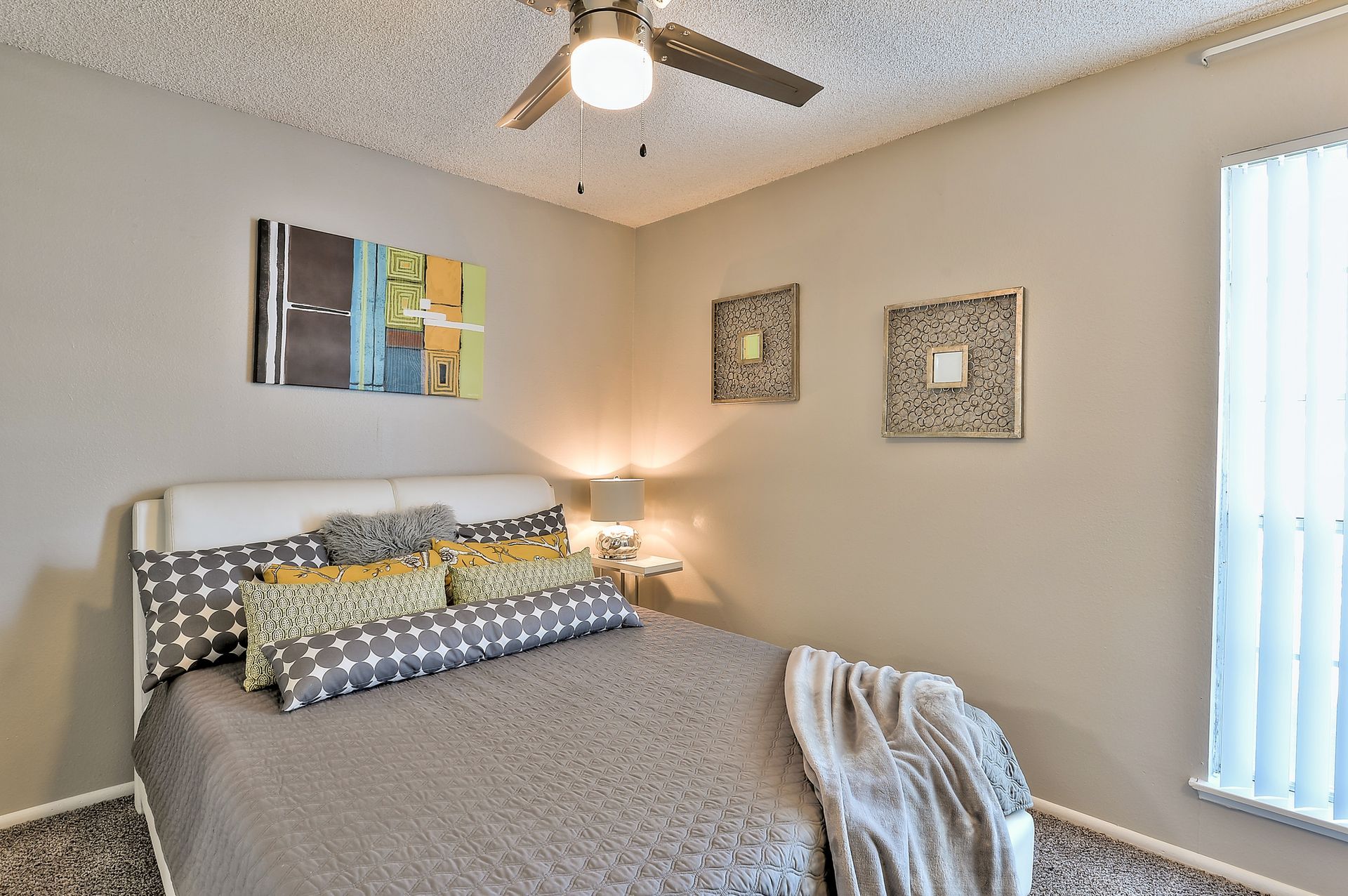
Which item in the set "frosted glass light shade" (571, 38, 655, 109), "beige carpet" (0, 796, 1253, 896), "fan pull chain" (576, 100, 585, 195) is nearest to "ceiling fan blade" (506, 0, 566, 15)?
"frosted glass light shade" (571, 38, 655, 109)

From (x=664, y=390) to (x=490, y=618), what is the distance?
2000 mm

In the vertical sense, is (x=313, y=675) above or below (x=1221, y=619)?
below

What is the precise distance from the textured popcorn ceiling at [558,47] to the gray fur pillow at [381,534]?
63.2 inches

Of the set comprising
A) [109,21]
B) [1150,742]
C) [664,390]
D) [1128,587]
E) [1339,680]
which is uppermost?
[109,21]

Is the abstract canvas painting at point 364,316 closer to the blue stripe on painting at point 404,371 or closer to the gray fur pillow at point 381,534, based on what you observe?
the blue stripe on painting at point 404,371

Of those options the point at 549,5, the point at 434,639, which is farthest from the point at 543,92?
the point at 434,639

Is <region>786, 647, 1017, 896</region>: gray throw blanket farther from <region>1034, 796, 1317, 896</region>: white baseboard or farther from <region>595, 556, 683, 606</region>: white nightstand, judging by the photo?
<region>595, 556, 683, 606</region>: white nightstand

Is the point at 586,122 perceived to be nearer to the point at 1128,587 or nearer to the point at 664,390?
the point at 664,390

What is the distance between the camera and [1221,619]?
2.15 metres

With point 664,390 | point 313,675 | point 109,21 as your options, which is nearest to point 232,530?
point 313,675

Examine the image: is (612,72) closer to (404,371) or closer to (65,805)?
(404,371)

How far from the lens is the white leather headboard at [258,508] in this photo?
2420 millimetres

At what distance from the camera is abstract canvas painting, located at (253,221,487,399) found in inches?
111

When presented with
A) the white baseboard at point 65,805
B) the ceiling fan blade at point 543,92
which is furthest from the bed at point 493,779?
the ceiling fan blade at point 543,92
